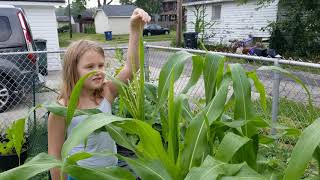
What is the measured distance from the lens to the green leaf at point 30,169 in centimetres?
107

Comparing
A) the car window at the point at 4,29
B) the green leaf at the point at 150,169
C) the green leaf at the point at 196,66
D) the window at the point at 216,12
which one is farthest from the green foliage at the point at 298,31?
the green leaf at the point at 150,169

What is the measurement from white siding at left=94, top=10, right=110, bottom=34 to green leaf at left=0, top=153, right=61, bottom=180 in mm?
48394

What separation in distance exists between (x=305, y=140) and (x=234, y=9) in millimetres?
20676

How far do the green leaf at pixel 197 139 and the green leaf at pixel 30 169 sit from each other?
1.47ft

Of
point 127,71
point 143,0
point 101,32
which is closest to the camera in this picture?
point 127,71

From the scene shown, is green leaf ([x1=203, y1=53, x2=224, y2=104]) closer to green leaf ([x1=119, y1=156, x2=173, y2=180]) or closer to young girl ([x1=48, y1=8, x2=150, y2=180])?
green leaf ([x1=119, y1=156, x2=173, y2=180])

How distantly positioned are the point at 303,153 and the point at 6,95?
6197 millimetres

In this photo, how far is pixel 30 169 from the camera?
3.63 ft

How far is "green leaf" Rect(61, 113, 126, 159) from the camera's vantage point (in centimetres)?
106

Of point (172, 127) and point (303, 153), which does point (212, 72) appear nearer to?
point (172, 127)

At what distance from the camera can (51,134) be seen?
6.16 ft

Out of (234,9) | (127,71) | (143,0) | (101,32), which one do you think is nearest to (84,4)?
(143,0)

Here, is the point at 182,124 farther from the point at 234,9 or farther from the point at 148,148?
the point at 234,9

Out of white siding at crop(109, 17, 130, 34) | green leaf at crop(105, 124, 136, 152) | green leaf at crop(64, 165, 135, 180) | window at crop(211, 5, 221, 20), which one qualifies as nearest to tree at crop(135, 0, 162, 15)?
white siding at crop(109, 17, 130, 34)
